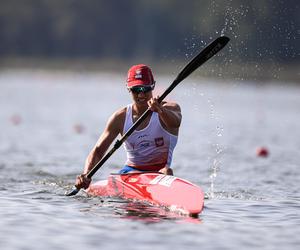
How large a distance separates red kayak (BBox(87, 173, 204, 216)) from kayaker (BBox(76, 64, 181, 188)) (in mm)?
368

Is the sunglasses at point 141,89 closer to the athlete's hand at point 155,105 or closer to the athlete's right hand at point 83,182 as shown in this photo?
the athlete's hand at point 155,105

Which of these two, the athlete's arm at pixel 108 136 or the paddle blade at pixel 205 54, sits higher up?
the paddle blade at pixel 205 54

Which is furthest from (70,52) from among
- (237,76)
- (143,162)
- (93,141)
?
(143,162)

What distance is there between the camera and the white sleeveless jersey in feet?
41.8

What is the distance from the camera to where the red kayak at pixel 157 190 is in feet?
38.5

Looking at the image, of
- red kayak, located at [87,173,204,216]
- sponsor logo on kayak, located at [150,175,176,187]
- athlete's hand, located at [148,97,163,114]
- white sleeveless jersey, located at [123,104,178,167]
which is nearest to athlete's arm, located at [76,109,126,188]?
white sleeveless jersey, located at [123,104,178,167]

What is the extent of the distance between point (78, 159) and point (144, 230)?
32.3 ft

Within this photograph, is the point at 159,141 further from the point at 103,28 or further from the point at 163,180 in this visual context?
the point at 103,28

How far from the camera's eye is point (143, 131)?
42.0 ft

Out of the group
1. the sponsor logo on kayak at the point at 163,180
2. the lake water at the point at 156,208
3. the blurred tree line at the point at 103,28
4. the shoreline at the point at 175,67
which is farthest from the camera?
the blurred tree line at the point at 103,28

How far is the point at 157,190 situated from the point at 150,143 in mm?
1007

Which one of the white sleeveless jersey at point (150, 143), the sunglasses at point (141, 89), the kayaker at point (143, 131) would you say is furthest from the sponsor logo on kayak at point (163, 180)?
the sunglasses at point (141, 89)

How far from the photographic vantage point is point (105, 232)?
1034 cm

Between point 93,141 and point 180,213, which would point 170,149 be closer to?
point 180,213
